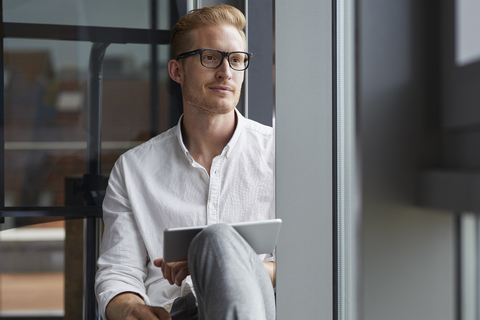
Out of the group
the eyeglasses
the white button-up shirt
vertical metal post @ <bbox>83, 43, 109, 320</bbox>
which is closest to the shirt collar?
the white button-up shirt

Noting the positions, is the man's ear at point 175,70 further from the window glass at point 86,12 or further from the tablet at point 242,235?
the tablet at point 242,235

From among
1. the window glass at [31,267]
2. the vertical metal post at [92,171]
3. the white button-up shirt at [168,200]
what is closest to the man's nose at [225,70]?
the white button-up shirt at [168,200]

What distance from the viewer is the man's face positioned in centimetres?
91

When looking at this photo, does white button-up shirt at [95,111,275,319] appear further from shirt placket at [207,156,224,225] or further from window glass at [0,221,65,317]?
window glass at [0,221,65,317]

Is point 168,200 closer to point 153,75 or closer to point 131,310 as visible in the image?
point 131,310

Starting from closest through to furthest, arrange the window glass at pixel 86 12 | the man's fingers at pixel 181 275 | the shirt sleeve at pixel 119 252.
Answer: the man's fingers at pixel 181 275 < the shirt sleeve at pixel 119 252 < the window glass at pixel 86 12

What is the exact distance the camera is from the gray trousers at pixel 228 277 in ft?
1.47

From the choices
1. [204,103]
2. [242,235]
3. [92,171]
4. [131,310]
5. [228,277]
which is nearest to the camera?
[228,277]

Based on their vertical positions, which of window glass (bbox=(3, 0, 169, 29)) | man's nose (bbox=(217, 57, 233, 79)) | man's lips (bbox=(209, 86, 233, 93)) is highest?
window glass (bbox=(3, 0, 169, 29))

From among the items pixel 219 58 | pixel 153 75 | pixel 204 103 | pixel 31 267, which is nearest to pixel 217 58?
pixel 219 58

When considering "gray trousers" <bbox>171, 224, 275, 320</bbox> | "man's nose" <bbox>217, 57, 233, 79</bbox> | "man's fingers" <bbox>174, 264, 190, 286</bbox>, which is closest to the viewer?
"gray trousers" <bbox>171, 224, 275, 320</bbox>

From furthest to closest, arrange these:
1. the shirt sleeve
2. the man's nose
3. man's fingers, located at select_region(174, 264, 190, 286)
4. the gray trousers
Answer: the man's nose < the shirt sleeve < man's fingers, located at select_region(174, 264, 190, 286) < the gray trousers

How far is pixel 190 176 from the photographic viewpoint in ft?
2.92

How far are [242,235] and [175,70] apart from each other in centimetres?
58
